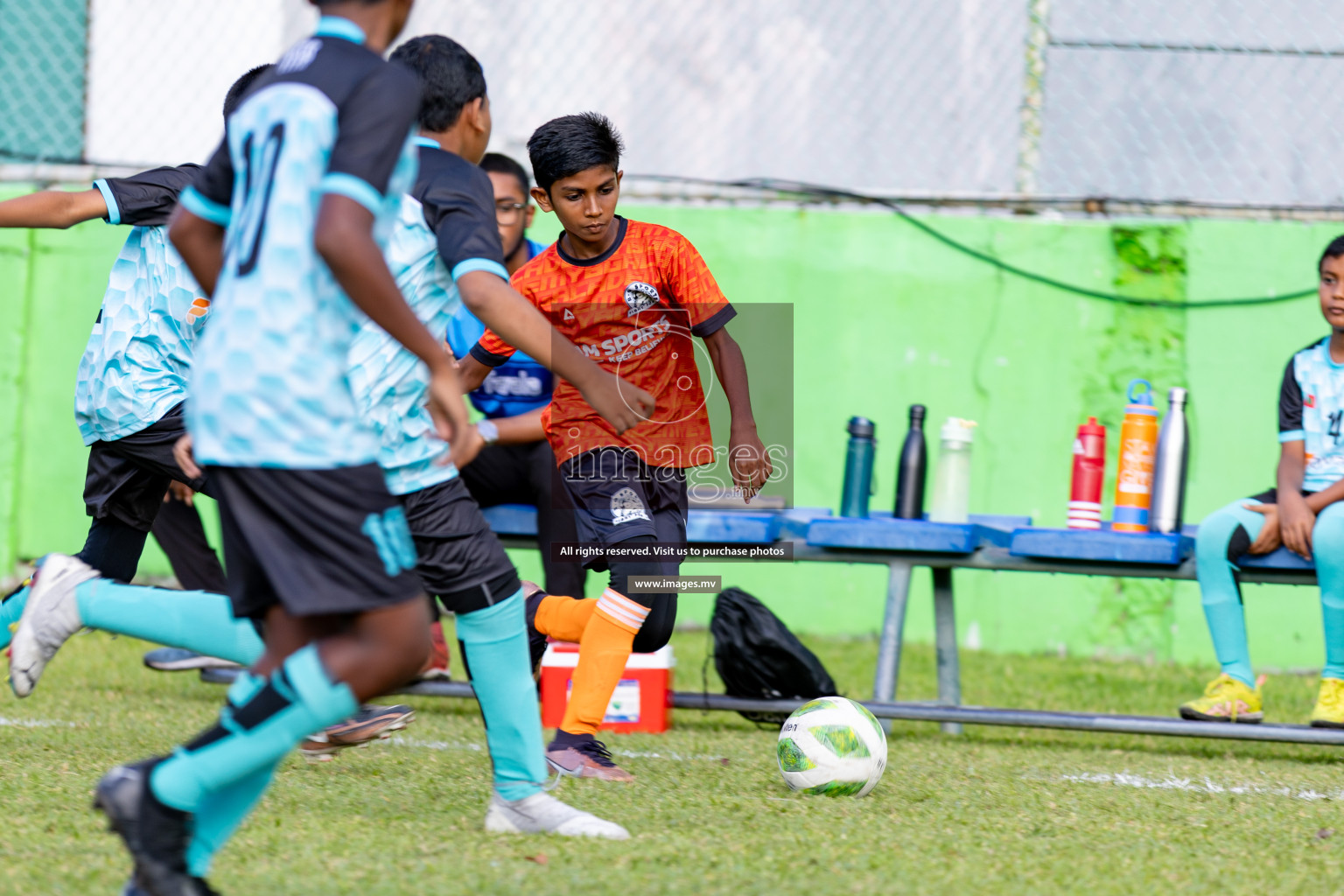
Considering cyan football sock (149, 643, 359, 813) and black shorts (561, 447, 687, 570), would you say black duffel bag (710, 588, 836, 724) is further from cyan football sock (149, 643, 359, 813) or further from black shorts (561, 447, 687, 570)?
cyan football sock (149, 643, 359, 813)

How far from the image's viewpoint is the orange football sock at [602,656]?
3881 mm

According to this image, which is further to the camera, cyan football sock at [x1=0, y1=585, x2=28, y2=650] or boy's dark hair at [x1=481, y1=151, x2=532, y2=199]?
boy's dark hair at [x1=481, y1=151, x2=532, y2=199]

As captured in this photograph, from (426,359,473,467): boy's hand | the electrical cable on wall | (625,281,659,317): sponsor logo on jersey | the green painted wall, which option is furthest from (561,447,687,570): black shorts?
the electrical cable on wall

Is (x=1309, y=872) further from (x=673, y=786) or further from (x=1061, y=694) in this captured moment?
(x=1061, y=694)

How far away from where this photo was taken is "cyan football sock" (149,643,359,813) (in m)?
2.26

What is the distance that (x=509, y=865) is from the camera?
2.76 m

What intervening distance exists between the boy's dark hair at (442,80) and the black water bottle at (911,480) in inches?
93.0

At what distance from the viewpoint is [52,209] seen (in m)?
3.79

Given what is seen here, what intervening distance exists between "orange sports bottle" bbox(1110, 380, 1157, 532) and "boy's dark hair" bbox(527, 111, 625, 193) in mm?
2077

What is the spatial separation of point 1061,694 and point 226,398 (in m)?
4.28

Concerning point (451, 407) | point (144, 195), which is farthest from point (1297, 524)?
point (144, 195)

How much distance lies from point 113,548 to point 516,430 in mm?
1576

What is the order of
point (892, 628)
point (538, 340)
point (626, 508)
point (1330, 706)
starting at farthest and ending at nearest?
1. point (892, 628)
2. point (1330, 706)
3. point (626, 508)
4. point (538, 340)

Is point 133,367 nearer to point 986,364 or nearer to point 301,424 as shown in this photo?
point 301,424
